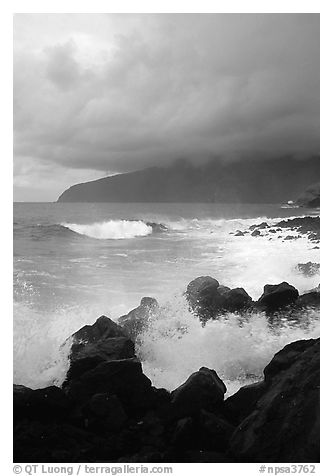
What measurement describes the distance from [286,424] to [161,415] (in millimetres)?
1249

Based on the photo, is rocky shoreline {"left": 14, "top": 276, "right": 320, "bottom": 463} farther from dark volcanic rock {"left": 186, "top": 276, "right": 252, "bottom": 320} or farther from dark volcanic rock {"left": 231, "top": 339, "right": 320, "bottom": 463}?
dark volcanic rock {"left": 186, "top": 276, "right": 252, "bottom": 320}

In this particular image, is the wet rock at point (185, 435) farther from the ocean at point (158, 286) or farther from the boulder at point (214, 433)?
the ocean at point (158, 286)

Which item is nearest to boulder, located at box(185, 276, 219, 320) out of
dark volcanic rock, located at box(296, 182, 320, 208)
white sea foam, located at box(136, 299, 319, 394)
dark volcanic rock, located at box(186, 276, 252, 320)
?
dark volcanic rock, located at box(186, 276, 252, 320)

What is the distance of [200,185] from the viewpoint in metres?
6.00

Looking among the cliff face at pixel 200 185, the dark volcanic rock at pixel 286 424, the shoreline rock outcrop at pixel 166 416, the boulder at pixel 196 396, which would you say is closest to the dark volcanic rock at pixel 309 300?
the shoreline rock outcrop at pixel 166 416

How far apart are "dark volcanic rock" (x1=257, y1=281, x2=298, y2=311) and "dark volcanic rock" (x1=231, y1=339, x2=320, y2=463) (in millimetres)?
1386

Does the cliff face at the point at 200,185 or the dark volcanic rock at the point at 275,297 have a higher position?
the cliff face at the point at 200,185

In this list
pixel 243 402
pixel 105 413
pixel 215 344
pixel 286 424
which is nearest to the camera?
pixel 286 424

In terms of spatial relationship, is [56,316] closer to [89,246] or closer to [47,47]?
[89,246]

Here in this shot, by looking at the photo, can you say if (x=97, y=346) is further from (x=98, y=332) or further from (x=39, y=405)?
(x=39, y=405)

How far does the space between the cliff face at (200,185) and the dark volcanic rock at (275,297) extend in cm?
122

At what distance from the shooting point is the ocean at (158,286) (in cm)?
491

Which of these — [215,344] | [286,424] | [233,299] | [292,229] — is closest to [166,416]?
[286,424]

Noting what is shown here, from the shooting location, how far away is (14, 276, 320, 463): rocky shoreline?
12.1ft
